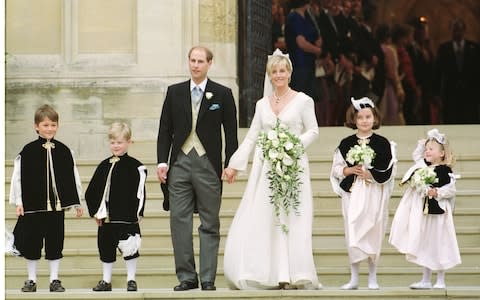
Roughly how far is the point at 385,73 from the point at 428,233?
12.4 m

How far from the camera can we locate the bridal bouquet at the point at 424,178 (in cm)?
1387

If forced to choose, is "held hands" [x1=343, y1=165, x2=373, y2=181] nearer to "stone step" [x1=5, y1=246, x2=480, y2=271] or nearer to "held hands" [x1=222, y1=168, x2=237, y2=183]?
"held hands" [x1=222, y1=168, x2=237, y2=183]

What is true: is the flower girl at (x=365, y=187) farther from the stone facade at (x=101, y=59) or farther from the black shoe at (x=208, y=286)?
the stone facade at (x=101, y=59)

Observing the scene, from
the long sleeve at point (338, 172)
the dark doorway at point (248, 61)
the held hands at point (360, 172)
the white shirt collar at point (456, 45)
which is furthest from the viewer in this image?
the white shirt collar at point (456, 45)

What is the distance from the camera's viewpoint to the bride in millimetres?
13336

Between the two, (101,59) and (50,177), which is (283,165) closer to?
(50,177)

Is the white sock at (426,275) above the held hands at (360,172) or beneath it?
beneath

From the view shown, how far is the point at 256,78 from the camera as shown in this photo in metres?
20.8

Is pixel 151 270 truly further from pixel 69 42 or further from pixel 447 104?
pixel 447 104

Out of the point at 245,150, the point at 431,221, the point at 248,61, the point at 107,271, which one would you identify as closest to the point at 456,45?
the point at 248,61

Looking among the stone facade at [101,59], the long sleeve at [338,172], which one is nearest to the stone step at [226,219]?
the long sleeve at [338,172]

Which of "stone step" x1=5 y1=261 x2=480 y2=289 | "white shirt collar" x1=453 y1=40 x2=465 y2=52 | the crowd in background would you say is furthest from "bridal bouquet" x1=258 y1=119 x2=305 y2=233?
"white shirt collar" x1=453 y1=40 x2=465 y2=52

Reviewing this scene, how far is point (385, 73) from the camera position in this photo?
26203mm

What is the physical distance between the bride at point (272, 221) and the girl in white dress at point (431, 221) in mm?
992
